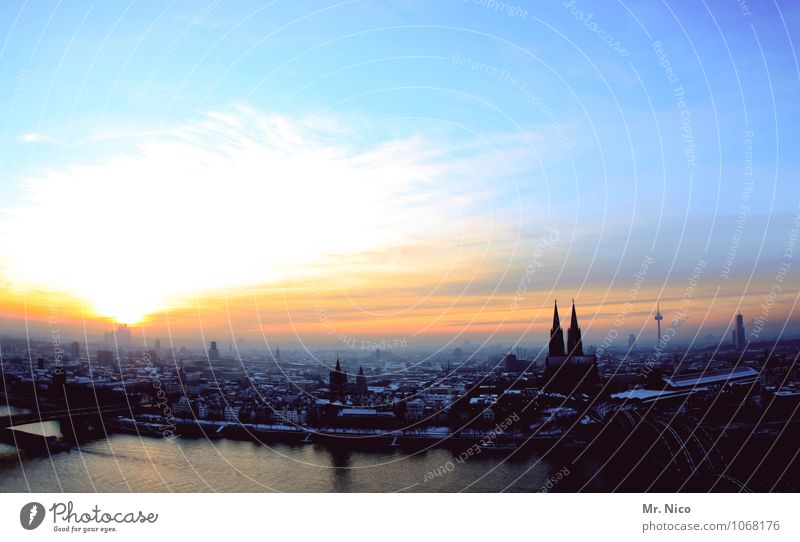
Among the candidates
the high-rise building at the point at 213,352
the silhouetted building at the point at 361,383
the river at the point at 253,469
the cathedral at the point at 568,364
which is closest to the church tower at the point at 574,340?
the cathedral at the point at 568,364

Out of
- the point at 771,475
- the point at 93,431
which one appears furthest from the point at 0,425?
the point at 771,475

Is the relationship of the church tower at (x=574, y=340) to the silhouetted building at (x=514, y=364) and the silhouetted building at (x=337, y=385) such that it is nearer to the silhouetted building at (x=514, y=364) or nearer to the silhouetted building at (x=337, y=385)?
the silhouetted building at (x=514, y=364)

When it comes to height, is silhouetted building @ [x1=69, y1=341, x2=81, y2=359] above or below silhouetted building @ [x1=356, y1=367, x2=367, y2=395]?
above

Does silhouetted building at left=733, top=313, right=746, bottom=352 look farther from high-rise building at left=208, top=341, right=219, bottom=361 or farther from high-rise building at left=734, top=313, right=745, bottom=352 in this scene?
high-rise building at left=208, top=341, right=219, bottom=361

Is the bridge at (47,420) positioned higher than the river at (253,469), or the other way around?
the bridge at (47,420)

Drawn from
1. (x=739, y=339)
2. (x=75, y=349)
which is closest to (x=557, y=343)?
(x=739, y=339)

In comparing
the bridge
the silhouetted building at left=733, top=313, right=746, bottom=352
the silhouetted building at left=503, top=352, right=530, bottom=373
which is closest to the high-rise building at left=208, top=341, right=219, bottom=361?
the bridge

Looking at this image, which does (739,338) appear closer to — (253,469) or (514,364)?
(514,364)
